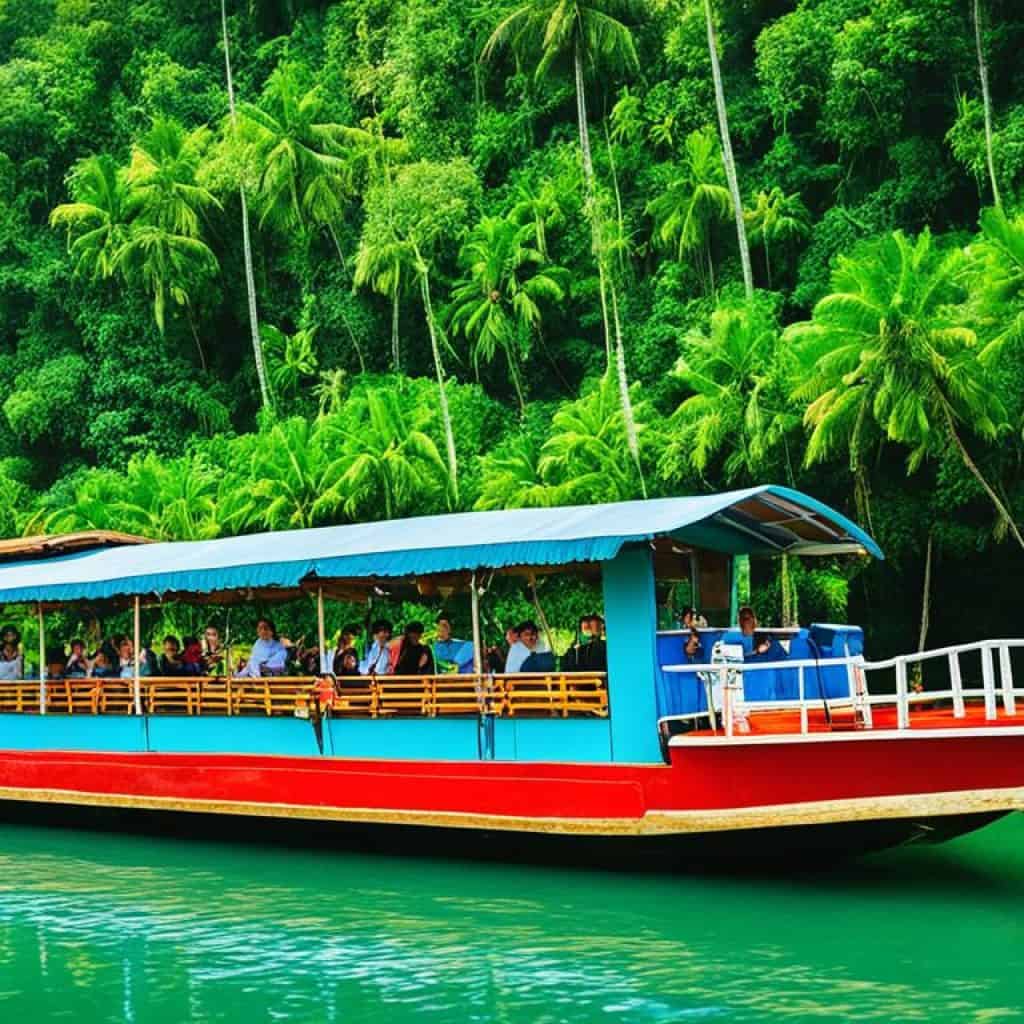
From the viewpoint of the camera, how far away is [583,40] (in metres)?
29.1

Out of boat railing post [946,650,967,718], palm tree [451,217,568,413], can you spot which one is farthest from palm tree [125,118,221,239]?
boat railing post [946,650,967,718]

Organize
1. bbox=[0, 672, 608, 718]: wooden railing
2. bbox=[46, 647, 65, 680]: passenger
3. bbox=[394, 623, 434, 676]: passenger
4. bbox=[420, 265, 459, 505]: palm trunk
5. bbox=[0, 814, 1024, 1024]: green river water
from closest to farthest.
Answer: bbox=[0, 814, 1024, 1024]: green river water
bbox=[0, 672, 608, 718]: wooden railing
bbox=[394, 623, 434, 676]: passenger
bbox=[46, 647, 65, 680]: passenger
bbox=[420, 265, 459, 505]: palm trunk

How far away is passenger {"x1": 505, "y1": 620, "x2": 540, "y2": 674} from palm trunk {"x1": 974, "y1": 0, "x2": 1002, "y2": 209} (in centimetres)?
1483

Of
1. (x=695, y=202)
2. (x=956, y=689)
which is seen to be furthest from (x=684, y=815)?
(x=695, y=202)

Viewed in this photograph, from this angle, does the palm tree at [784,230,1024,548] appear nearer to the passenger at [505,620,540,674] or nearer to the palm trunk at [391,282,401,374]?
the passenger at [505,620,540,674]

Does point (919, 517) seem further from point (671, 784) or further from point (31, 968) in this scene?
point (31, 968)

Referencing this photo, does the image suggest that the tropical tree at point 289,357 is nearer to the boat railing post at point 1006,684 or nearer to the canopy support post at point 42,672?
the canopy support post at point 42,672

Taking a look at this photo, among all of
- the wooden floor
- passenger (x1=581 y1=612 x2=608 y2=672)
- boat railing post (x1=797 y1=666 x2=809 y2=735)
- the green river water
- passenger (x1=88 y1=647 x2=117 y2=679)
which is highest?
passenger (x1=88 y1=647 x2=117 y2=679)

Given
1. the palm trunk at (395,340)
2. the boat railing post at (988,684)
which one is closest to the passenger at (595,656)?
the boat railing post at (988,684)

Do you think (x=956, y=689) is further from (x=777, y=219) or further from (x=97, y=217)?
(x=97, y=217)

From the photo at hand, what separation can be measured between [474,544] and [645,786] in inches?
73.1

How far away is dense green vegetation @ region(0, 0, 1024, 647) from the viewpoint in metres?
A: 21.0

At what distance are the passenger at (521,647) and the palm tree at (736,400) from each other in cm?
1170

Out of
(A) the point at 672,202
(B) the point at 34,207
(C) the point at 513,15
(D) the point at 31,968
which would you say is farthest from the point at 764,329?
(B) the point at 34,207
